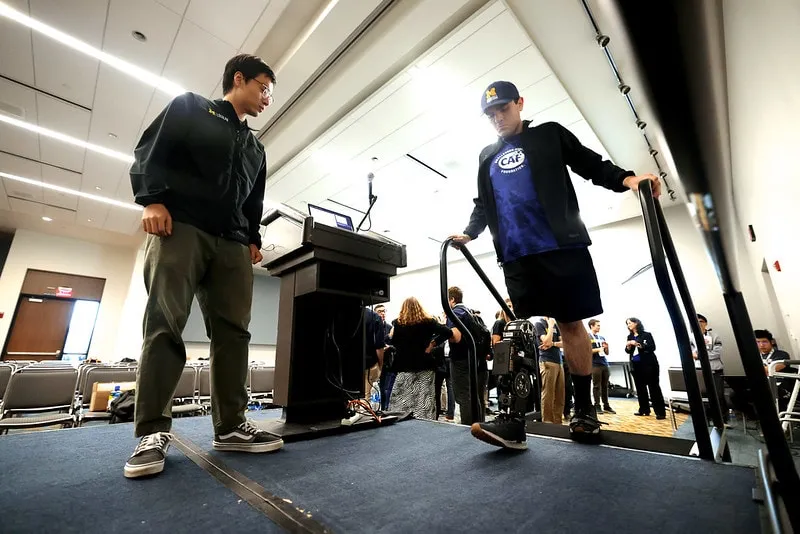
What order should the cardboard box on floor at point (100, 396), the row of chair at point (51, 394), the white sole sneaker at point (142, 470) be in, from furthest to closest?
the cardboard box on floor at point (100, 396), the row of chair at point (51, 394), the white sole sneaker at point (142, 470)

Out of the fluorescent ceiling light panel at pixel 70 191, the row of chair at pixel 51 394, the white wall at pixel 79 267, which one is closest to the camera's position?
the row of chair at pixel 51 394

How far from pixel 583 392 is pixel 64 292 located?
1145cm

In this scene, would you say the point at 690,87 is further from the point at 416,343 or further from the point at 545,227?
the point at 416,343

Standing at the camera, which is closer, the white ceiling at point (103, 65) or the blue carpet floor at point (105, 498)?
the blue carpet floor at point (105, 498)

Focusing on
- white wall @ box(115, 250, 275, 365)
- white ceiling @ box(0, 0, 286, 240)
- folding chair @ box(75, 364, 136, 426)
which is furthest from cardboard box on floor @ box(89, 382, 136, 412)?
white wall @ box(115, 250, 275, 365)

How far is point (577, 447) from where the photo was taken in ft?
4.22

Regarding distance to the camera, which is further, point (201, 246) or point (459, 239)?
point (459, 239)

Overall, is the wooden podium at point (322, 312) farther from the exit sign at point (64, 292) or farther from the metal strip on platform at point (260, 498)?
the exit sign at point (64, 292)

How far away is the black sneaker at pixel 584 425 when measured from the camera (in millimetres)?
1352

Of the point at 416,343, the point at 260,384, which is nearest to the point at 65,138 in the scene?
the point at 260,384

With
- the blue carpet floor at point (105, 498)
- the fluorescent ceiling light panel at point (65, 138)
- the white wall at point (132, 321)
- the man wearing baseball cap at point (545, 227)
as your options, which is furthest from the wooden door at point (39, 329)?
the man wearing baseball cap at point (545, 227)

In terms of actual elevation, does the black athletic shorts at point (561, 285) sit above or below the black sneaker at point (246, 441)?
above

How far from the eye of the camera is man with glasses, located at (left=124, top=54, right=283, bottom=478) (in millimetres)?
1184

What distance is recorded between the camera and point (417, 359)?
315cm
